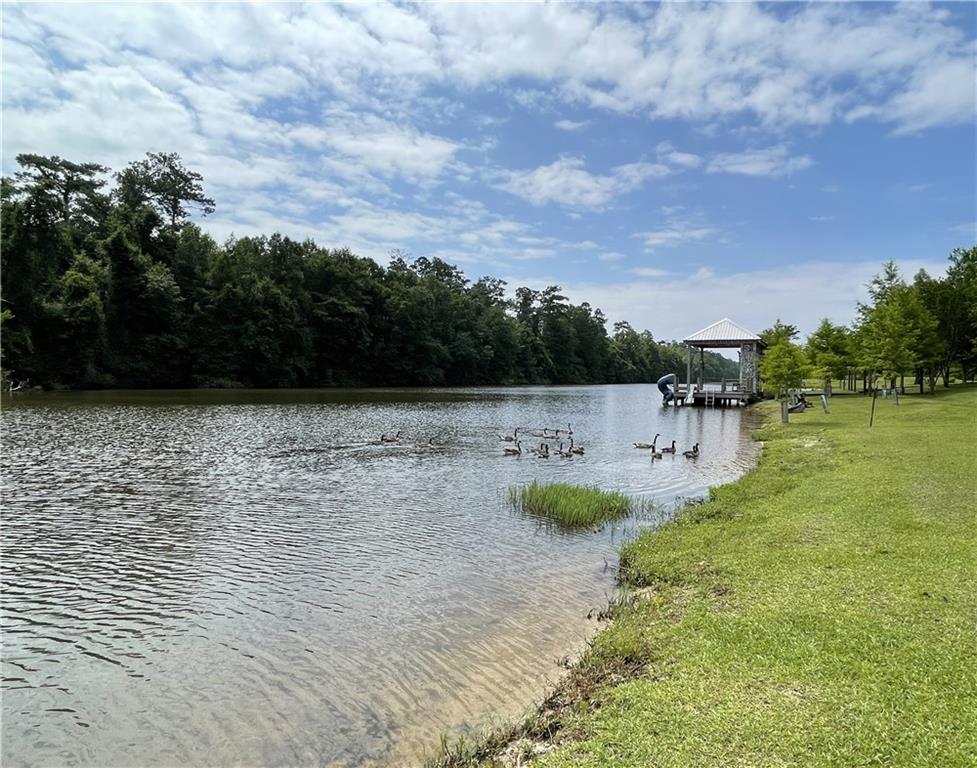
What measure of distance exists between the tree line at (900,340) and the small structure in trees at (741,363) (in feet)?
9.19

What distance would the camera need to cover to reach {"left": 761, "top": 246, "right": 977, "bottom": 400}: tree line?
34.7 metres

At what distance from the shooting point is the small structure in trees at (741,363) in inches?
1786

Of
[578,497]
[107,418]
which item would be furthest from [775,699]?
[107,418]

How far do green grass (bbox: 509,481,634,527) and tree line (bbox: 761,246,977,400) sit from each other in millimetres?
23833

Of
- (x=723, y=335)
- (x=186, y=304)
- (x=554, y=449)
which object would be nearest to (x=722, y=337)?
(x=723, y=335)

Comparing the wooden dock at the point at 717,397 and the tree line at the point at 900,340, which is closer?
the tree line at the point at 900,340

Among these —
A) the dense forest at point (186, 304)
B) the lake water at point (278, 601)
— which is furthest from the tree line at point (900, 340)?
the dense forest at point (186, 304)

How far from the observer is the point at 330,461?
19.2 metres

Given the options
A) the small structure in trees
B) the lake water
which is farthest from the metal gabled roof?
the lake water

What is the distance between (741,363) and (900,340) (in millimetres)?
13972

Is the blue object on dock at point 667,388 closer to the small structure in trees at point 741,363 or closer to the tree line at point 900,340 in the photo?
the small structure in trees at point 741,363

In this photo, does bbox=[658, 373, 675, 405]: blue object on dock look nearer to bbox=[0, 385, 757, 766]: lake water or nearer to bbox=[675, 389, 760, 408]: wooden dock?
bbox=[675, 389, 760, 408]: wooden dock

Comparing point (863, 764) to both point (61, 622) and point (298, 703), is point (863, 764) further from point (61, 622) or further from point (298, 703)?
point (61, 622)

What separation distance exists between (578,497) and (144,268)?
57568 millimetres
